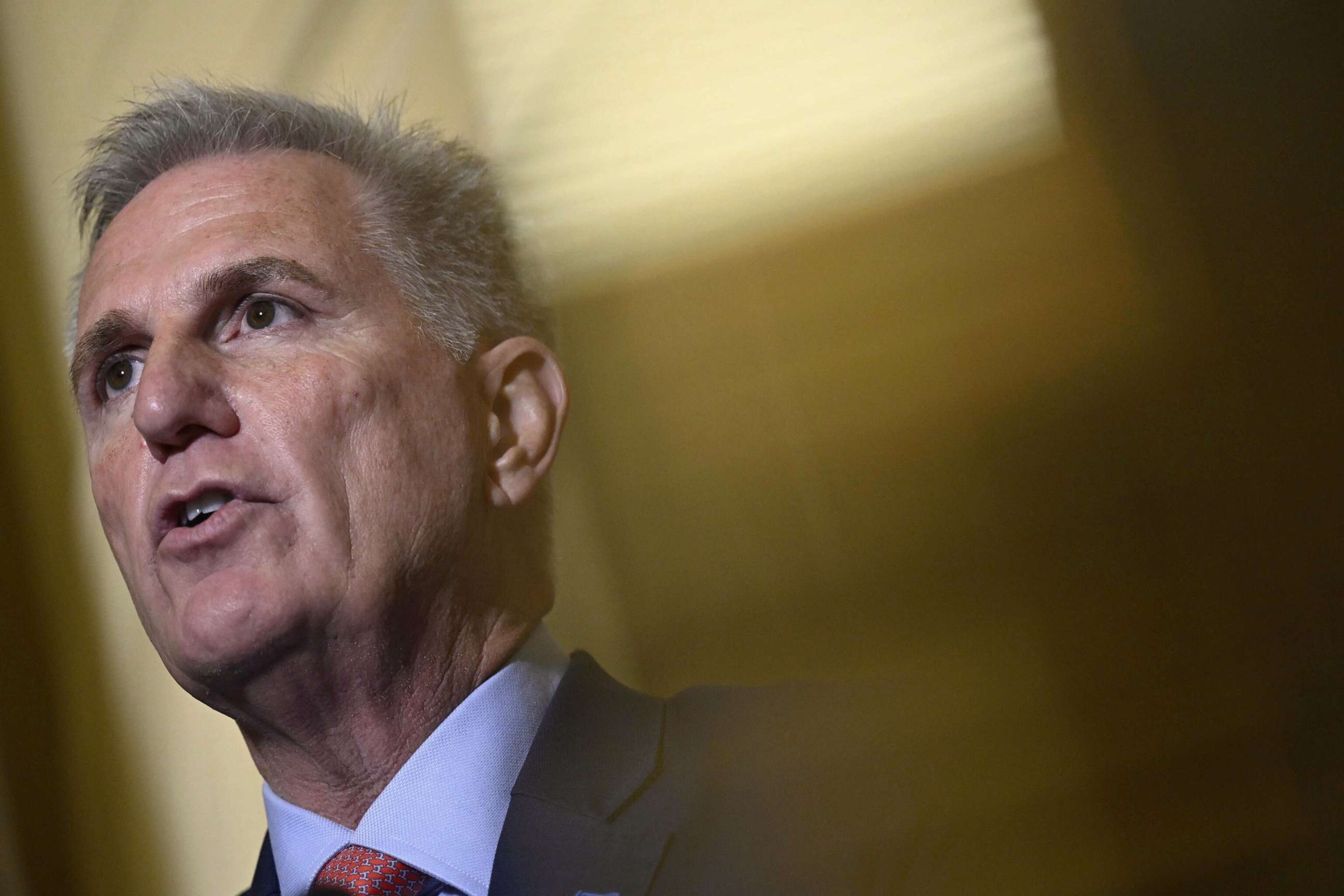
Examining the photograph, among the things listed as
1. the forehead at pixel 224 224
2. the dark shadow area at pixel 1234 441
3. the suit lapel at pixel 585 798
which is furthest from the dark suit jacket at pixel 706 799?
the forehead at pixel 224 224

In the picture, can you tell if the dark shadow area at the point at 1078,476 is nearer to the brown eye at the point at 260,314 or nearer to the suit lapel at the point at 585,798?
the suit lapel at the point at 585,798

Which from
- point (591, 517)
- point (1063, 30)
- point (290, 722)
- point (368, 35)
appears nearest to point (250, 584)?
point (290, 722)

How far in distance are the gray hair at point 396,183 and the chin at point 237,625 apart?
22cm

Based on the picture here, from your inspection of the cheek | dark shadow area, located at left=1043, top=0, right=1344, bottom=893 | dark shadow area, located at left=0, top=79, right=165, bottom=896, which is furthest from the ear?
dark shadow area, located at left=0, top=79, right=165, bottom=896

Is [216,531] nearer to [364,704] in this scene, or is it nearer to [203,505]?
[203,505]

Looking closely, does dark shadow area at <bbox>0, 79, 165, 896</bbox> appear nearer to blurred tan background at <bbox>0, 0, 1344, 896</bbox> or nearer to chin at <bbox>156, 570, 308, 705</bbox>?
chin at <bbox>156, 570, 308, 705</bbox>

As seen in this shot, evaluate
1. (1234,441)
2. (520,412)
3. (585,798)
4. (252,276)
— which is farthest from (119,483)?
(1234,441)

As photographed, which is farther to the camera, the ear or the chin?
the ear

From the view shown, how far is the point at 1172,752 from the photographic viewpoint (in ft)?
1.80

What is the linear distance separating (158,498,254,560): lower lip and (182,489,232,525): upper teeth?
0.01m

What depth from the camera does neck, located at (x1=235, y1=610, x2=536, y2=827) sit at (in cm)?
68

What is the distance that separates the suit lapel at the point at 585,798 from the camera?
653 millimetres

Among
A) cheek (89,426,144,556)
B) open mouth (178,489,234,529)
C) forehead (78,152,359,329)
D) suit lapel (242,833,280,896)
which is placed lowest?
suit lapel (242,833,280,896)

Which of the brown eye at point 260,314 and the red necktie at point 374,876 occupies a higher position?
the brown eye at point 260,314
